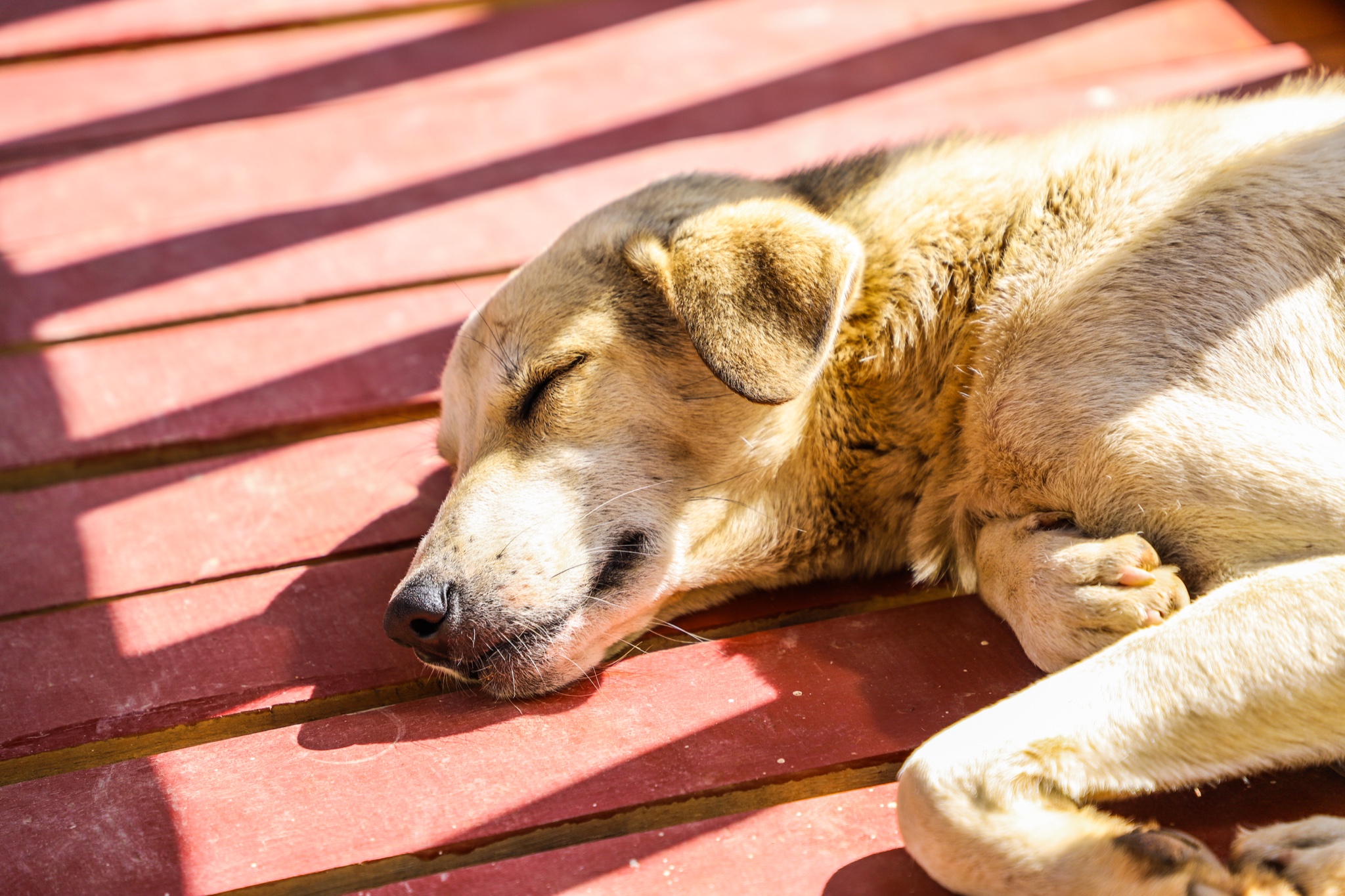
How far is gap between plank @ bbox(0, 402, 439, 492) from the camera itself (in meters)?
2.93

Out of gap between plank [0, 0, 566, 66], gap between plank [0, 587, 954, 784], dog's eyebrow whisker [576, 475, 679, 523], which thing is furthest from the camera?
gap between plank [0, 0, 566, 66]

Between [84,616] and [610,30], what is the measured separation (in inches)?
129

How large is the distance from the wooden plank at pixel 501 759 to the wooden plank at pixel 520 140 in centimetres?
175

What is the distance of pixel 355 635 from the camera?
2.45 m

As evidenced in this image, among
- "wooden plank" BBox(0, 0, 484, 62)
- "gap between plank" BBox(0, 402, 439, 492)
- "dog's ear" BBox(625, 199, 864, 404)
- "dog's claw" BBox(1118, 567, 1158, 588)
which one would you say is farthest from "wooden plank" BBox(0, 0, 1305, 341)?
"dog's claw" BBox(1118, 567, 1158, 588)

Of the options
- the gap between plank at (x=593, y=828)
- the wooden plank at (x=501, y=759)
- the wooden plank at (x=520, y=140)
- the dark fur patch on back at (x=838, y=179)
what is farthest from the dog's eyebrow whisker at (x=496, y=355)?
the wooden plank at (x=520, y=140)

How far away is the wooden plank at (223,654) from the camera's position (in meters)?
2.21

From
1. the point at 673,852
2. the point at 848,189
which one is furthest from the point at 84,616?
the point at 848,189

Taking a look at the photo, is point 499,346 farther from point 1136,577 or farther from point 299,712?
point 1136,577

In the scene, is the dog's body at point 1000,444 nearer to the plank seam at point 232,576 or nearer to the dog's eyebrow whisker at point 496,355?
the dog's eyebrow whisker at point 496,355

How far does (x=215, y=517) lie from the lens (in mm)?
2801

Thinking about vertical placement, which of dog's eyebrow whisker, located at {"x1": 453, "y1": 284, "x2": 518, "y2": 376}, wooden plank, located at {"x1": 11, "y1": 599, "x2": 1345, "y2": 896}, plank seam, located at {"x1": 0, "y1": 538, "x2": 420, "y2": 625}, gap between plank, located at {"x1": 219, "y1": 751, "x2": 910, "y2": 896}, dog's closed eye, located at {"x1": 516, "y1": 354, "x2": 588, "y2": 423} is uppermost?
dog's eyebrow whisker, located at {"x1": 453, "y1": 284, "x2": 518, "y2": 376}

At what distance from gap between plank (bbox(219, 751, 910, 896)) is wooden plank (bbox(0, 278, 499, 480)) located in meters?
1.51

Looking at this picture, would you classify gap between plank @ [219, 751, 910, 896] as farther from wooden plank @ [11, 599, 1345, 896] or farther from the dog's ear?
the dog's ear
